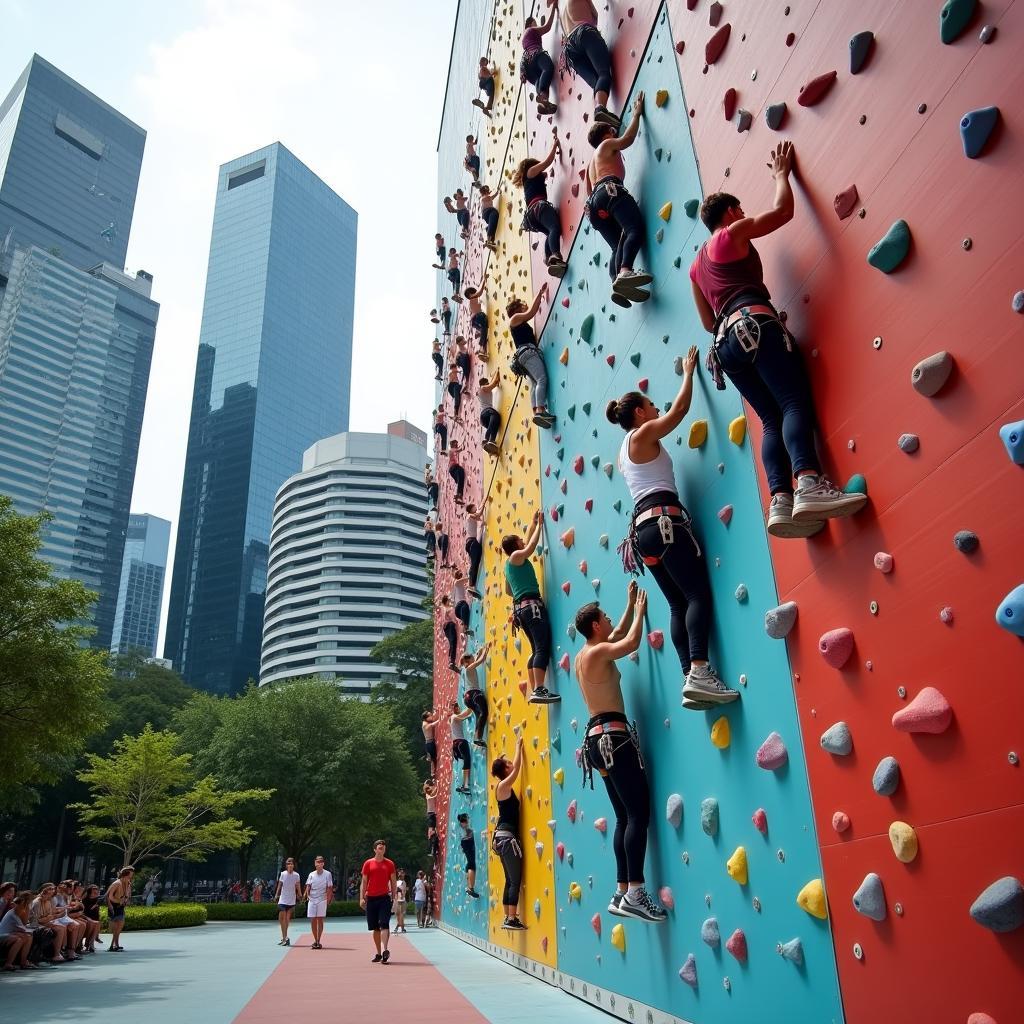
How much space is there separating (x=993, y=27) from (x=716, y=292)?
1351mm

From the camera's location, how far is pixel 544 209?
7461 millimetres

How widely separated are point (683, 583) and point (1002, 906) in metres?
2.13

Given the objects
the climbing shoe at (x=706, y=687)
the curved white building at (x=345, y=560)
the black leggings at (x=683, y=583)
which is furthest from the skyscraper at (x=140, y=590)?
the climbing shoe at (x=706, y=687)

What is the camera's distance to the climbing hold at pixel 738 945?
141 inches

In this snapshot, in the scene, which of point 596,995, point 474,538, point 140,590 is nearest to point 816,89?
point 596,995

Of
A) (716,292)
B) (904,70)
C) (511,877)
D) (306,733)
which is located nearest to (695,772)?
(716,292)

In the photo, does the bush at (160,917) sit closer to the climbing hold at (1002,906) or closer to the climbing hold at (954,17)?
the climbing hold at (1002,906)

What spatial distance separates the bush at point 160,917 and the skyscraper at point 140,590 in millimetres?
140178

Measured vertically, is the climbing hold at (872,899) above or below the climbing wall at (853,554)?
below

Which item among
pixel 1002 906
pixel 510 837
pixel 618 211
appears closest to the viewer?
pixel 1002 906

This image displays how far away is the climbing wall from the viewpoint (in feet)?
7.85

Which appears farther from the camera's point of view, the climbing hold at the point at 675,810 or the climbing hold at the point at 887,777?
the climbing hold at the point at 675,810

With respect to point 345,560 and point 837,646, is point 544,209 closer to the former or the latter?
point 837,646

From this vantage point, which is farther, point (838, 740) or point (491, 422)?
point (491, 422)
